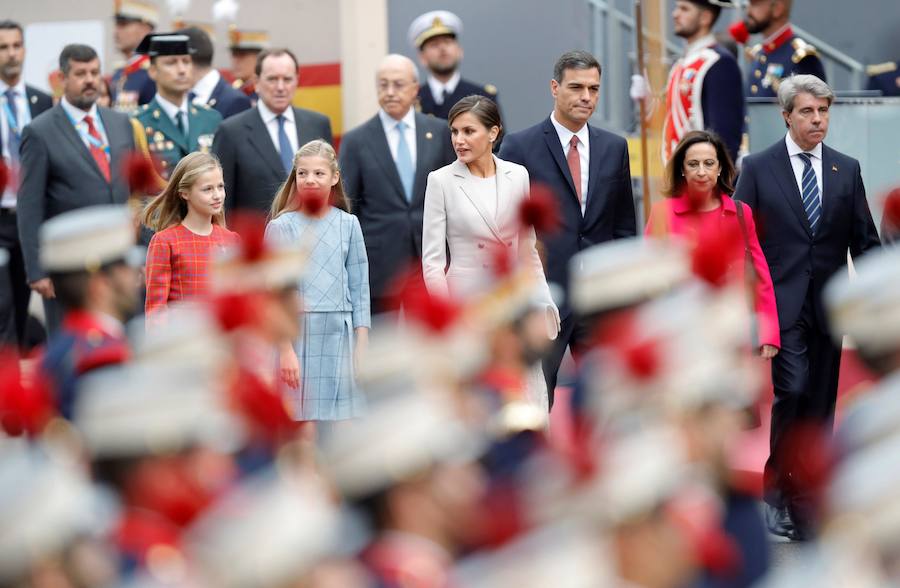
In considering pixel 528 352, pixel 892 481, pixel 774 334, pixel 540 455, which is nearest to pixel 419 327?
pixel 540 455

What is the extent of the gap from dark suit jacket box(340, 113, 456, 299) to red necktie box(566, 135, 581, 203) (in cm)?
71

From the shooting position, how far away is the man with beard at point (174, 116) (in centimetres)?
880

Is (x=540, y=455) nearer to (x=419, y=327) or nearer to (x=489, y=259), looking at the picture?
(x=419, y=327)

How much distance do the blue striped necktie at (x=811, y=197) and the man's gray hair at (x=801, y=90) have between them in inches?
11.0

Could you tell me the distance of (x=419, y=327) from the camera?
439cm

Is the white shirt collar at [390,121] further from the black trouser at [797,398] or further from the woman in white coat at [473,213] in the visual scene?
the black trouser at [797,398]

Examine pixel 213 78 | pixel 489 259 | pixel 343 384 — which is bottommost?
pixel 343 384

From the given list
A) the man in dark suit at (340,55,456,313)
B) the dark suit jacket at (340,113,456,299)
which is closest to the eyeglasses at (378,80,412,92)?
the man in dark suit at (340,55,456,313)

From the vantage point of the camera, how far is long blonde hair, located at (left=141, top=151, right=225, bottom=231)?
7348 mm

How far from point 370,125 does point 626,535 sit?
17.1 ft

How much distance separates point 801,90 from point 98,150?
10.2ft

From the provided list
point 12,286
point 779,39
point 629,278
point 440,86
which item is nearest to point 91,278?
point 629,278

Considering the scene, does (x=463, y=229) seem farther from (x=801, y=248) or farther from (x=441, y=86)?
(x=441, y=86)

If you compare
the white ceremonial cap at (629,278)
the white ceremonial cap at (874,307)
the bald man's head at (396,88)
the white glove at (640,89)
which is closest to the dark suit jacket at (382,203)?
the bald man's head at (396,88)
